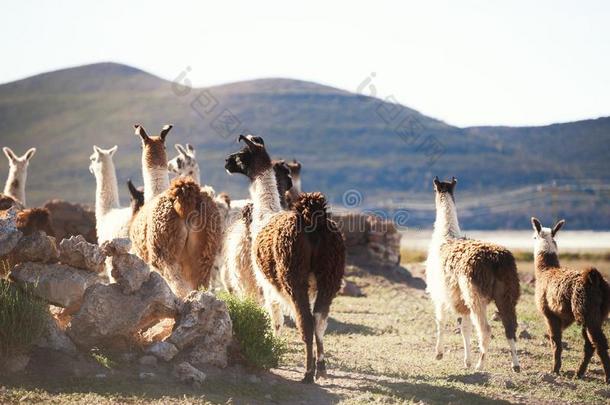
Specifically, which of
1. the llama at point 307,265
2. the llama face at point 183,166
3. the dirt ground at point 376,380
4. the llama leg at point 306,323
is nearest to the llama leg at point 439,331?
the dirt ground at point 376,380

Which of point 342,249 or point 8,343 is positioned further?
point 342,249

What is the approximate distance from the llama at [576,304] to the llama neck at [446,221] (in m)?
1.36

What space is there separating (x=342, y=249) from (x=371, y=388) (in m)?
1.56

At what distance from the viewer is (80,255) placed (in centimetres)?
957

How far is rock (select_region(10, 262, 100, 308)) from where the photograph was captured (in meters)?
9.30

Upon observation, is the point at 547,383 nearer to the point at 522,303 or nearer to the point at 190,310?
the point at 190,310

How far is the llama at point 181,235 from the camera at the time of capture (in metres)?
10.6

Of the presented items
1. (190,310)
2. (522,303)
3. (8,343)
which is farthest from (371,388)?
(522,303)

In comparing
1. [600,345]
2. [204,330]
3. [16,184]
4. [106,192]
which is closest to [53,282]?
[204,330]

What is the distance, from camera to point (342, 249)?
9820 millimetres

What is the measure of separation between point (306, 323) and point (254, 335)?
0.72m

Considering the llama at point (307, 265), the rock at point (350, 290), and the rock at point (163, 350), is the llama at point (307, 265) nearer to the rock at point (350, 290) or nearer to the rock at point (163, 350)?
the rock at point (163, 350)

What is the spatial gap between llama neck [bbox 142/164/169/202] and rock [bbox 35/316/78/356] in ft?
13.2

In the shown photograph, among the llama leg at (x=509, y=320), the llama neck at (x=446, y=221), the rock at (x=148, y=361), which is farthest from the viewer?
the llama neck at (x=446, y=221)
